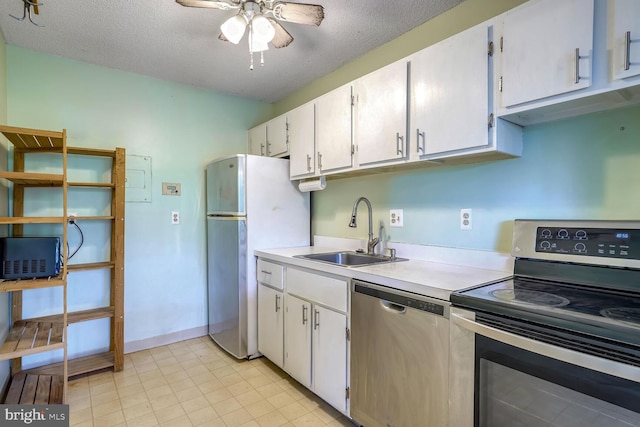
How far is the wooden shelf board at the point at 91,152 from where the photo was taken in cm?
229

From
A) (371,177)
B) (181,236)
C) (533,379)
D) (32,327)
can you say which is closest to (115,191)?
(181,236)

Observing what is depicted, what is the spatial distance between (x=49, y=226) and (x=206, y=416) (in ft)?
5.87

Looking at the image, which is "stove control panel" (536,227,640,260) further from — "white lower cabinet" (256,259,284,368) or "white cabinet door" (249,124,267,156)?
"white cabinet door" (249,124,267,156)

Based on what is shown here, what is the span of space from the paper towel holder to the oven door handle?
4.93 feet

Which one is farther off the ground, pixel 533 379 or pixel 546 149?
pixel 546 149

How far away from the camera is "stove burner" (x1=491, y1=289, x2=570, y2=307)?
1072 mm

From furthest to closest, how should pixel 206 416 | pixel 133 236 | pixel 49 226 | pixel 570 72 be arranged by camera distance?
pixel 133 236, pixel 49 226, pixel 206 416, pixel 570 72

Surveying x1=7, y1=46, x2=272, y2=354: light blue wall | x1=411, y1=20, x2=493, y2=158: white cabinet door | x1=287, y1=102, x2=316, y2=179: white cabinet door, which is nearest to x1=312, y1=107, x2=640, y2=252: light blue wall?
x1=411, y1=20, x2=493, y2=158: white cabinet door

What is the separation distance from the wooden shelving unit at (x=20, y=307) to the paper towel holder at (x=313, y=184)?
60.7 inches

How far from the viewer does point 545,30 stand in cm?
125

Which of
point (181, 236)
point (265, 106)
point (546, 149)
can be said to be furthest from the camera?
point (265, 106)

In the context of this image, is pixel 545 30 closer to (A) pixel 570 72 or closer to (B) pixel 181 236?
(A) pixel 570 72

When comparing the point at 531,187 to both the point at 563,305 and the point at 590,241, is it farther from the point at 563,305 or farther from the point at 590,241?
the point at 563,305

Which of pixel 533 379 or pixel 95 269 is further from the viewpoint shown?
pixel 95 269
